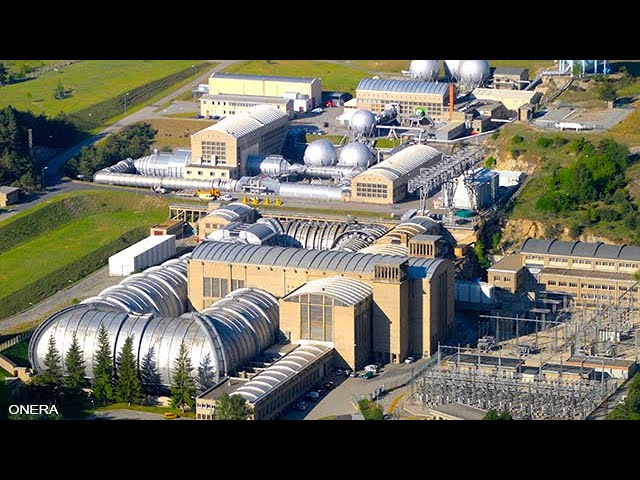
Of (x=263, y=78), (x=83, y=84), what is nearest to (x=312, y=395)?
(x=263, y=78)

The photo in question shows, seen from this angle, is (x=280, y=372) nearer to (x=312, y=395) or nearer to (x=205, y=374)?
(x=312, y=395)

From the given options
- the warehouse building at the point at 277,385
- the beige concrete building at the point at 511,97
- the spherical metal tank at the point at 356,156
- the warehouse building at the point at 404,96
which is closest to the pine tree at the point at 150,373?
the warehouse building at the point at 277,385

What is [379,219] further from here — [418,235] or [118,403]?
[118,403]

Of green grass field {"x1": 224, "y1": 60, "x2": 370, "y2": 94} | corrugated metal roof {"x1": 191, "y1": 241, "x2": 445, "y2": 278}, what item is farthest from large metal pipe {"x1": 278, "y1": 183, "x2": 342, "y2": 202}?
green grass field {"x1": 224, "y1": 60, "x2": 370, "y2": 94}

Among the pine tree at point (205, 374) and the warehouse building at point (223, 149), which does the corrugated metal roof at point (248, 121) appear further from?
the pine tree at point (205, 374)

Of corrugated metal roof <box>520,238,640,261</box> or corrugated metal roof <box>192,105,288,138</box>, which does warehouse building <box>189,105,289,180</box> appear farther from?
corrugated metal roof <box>520,238,640,261</box>
